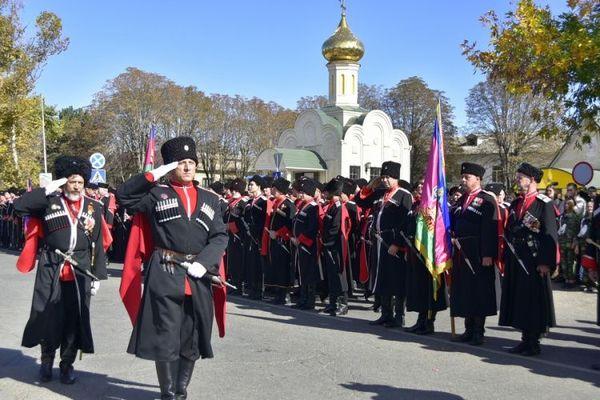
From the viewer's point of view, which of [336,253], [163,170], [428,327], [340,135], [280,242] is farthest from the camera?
[340,135]

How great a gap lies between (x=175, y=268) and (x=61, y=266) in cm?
177

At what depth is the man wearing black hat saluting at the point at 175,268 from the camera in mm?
5055

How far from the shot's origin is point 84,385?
6164mm

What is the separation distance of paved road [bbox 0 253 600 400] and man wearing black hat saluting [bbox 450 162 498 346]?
0.41 metres

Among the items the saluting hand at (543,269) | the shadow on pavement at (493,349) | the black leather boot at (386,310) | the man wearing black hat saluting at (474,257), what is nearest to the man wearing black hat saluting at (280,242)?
the shadow on pavement at (493,349)

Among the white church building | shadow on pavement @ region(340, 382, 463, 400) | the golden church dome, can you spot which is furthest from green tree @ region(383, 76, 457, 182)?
shadow on pavement @ region(340, 382, 463, 400)

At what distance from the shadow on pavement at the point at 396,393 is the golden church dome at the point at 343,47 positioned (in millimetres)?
41306

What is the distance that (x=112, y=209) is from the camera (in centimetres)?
1719

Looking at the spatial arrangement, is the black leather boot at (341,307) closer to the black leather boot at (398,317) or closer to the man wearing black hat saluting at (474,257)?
the black leather boot at (398,317)

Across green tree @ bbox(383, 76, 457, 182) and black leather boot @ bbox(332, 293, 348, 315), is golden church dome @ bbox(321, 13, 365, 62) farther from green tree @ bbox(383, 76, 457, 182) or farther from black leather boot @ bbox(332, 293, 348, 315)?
black leather boot @ bbox(332, 293, 348, 315)

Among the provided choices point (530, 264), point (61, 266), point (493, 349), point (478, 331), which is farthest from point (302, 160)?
point (61, 266)

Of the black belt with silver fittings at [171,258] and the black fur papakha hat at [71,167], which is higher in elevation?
the black fur papakha hat at [71,167]

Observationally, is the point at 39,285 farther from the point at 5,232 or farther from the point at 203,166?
the point at 203,166

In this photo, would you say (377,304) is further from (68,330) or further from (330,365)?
(68,330)
